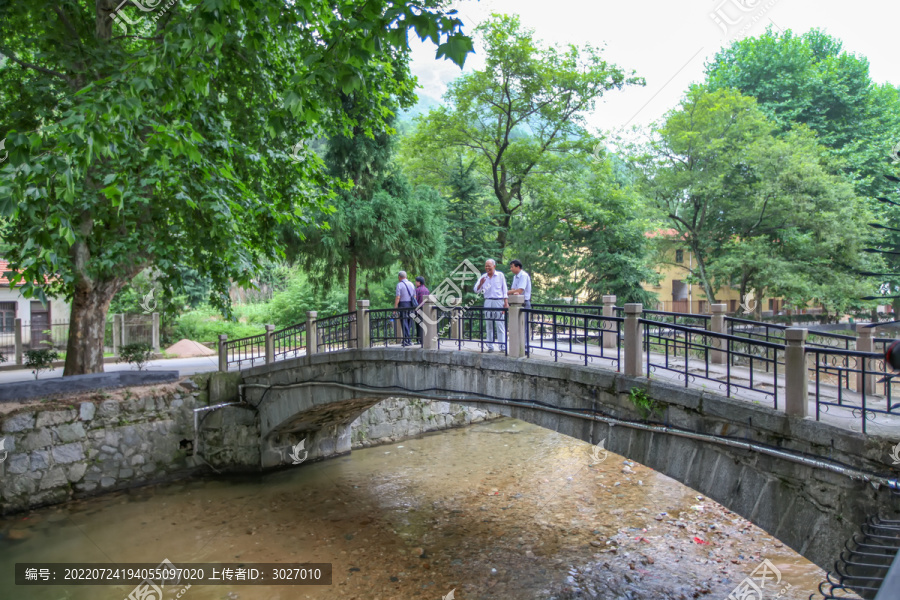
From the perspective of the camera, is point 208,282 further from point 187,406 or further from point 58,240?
point 58,240

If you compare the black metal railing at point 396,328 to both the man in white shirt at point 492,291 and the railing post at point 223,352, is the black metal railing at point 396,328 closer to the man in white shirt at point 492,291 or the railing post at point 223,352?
the man in white shirt at point 492,291

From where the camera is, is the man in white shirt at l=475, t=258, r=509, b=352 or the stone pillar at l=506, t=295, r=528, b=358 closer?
the stone pillar at l=506, t=295, r=528, b=358

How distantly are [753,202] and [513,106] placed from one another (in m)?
8.20

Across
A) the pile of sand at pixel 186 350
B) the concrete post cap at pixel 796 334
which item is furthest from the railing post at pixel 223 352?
the concrete post cap at pixel 796 334

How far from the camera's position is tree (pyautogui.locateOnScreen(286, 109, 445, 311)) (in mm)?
15141

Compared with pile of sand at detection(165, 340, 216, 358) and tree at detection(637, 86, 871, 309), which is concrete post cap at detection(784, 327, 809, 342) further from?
pile of sand at detection(165, 340, 216, 358)

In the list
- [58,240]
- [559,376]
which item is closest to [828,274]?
[559,376]

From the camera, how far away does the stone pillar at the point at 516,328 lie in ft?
25.1

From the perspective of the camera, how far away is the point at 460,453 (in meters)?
13.6

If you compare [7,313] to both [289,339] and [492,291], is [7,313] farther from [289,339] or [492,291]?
[492,291]

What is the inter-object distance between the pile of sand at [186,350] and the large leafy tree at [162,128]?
9.38 meters

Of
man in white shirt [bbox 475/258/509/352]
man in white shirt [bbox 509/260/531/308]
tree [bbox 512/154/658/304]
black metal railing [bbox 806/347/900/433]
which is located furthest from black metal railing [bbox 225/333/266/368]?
black metal railing [bbox 806/347/900/433]

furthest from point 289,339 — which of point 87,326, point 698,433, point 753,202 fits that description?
point 753,202

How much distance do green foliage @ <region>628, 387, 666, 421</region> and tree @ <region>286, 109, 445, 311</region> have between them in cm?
1041
